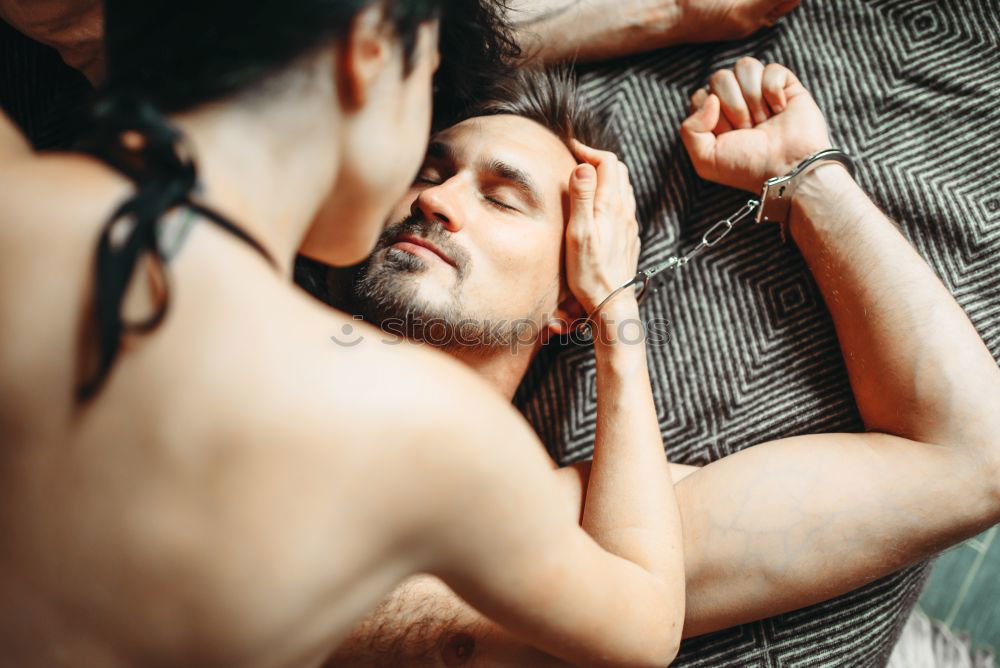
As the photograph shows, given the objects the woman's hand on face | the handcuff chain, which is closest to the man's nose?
the woman's hand on face

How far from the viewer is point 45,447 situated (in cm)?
64

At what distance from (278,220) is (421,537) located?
36cm

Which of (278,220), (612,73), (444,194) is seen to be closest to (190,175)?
(278,220)

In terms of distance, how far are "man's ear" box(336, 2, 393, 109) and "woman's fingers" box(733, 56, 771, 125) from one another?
105cm

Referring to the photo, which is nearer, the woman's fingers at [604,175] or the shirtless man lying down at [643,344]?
the shirtless man lying down at [643,344]

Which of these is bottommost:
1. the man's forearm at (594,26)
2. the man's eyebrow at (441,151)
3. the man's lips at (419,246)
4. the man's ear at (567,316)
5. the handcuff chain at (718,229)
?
the man's ear at (567,316)

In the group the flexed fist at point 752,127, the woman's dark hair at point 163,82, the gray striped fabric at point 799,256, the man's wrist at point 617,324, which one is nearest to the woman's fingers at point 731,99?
the flexed fist at point 752,127

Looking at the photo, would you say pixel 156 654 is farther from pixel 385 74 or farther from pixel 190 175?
pixel 385 74

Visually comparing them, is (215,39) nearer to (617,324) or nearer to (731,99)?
(617,324)

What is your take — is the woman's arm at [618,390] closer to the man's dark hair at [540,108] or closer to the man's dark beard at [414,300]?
the man's dark hair at [540,108]

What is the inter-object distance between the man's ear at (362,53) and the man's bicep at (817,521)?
3.13 ft

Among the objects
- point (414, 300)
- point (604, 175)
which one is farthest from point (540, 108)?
point (414, 300)

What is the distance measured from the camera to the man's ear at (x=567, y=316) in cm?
156

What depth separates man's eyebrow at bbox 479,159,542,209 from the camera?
1.45m
